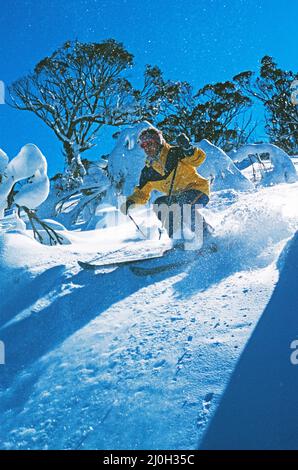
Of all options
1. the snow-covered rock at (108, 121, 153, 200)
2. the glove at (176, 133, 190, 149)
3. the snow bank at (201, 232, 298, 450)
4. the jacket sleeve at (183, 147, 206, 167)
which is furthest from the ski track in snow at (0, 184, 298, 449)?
the snow-covered rock at (108, 121, 153, 200)

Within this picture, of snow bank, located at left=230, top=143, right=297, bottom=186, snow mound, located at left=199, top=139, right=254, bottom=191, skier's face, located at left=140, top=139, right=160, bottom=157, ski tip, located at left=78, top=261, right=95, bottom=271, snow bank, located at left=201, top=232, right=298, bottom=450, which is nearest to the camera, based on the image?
snow bank, located at left=201, top=232, right=298, bottom=450

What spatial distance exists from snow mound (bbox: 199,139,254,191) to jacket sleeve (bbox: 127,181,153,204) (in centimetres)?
366

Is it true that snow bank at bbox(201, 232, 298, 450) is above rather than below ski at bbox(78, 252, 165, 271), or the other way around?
below

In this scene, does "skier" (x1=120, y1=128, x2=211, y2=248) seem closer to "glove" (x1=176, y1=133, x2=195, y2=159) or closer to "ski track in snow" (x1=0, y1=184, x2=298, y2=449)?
"glove" (x1=176, y1=133, x2=195, y2=159)

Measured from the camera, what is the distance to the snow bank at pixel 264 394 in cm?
127

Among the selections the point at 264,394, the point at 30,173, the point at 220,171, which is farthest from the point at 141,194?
the point at 220,171

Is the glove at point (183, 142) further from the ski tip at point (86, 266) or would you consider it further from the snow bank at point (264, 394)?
the snow bank at point (264, 394)

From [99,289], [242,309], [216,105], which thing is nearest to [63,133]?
[216,105]

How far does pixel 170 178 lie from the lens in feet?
12.2

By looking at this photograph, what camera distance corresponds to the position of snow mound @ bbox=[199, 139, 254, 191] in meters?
7.16

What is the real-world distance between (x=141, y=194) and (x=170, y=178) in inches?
13.2

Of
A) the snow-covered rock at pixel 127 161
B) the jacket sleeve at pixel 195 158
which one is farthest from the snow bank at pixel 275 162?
the jacket sleeve at pixel 195 158

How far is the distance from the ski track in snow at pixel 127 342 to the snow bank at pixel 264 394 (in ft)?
0.16
